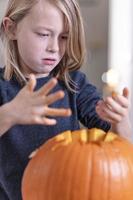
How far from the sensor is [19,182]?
0.88 meters

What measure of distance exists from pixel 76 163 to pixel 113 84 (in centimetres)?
43

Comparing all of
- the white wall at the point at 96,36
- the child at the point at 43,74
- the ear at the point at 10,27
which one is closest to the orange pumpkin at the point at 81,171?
the child at the point at 43,74

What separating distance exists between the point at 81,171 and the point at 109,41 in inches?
21.0

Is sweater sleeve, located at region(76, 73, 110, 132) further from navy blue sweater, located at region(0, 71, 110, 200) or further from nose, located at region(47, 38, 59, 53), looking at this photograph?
nose, located at region(47, 38, 59, 53)

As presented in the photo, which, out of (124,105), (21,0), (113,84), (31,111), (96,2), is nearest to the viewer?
(31,111)

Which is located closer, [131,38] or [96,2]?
[131,38]

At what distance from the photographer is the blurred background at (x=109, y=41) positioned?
1.05 meters

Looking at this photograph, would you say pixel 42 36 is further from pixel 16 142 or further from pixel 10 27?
pixel 16 142

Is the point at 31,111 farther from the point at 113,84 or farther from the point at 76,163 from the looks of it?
the point at 113,84

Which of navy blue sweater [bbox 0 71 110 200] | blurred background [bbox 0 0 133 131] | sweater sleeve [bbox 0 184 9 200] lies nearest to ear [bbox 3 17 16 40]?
navy blue sweater [bbox 0 71 110 200]

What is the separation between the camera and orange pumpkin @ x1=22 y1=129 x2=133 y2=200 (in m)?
0.63

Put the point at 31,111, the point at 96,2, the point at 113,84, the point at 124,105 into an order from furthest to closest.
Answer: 1. the point at 96,2
2. the point at 113,84
3. the point at 124,105
4. the point at 31,111

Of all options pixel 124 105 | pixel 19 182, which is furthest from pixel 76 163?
pixel 19 182

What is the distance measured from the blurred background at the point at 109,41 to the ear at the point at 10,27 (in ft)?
0.79
